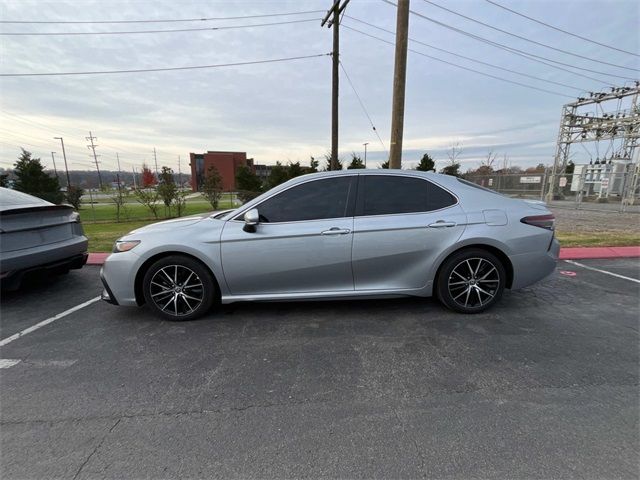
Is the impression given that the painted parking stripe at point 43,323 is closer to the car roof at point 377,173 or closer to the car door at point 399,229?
the car roof at point 377,173

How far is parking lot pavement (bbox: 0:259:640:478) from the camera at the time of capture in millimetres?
1821

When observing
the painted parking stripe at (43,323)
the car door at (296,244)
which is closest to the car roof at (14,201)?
the painted parking stripe at (43,323)

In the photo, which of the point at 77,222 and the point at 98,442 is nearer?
the point at 98,442

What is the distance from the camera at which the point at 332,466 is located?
178cm

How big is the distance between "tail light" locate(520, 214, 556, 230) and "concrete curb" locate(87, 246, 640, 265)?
3304 millimetres

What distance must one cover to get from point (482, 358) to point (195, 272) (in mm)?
2901

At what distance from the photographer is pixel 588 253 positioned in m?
6.46

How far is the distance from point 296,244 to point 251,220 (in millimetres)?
526

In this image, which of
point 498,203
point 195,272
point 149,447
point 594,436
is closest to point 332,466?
point 149,447

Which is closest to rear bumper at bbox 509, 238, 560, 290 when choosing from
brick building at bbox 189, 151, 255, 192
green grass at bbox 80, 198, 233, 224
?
green grass at bbox 80, 198, 233, 224

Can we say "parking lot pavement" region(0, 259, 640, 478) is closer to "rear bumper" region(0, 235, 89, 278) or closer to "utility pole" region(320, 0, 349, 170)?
"rear bumper" region(0, 235, 89, 278)

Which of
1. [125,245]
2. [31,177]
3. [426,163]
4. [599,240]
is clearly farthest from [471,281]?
[31,177]

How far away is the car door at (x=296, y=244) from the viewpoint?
338 centimetres

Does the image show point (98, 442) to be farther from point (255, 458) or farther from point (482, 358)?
point (482, 358)
